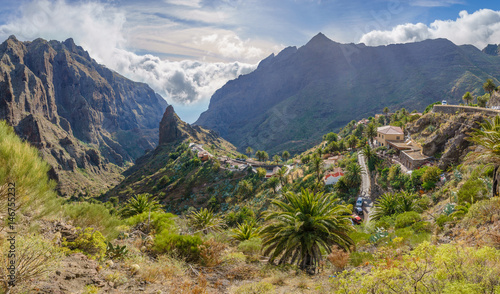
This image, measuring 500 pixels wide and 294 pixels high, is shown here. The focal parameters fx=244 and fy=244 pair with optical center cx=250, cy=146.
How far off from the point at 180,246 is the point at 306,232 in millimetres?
5207

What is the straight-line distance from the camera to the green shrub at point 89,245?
8.02m

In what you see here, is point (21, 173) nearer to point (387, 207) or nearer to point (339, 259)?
point (339, 259)

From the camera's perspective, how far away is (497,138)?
10781 millimetres

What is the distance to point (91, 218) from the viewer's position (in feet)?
35.2

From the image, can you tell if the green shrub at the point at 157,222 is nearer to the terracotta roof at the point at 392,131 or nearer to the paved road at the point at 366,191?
the paved road at the point at 366,191

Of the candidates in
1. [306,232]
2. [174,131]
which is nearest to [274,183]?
[306,232]

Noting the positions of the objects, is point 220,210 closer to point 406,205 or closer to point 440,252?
point 406,205

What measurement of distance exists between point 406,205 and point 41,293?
2572 centimetres

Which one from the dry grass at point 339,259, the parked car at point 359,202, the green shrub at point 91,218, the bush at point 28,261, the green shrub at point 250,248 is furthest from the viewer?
the parked car at point 359,202

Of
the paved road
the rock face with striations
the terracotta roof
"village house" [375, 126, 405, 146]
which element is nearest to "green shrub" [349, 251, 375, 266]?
the paved road

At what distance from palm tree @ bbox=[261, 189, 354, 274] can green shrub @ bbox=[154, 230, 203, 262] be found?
313cm

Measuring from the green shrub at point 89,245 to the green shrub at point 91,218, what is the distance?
5.68ft

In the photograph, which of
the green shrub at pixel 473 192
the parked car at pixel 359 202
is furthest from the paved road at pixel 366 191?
the green shrub at pixel 473 192

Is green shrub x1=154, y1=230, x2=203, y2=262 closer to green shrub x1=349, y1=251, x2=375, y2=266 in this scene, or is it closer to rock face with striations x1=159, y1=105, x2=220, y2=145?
green shrub x1=349, y1=251, x2=375, y2=266
